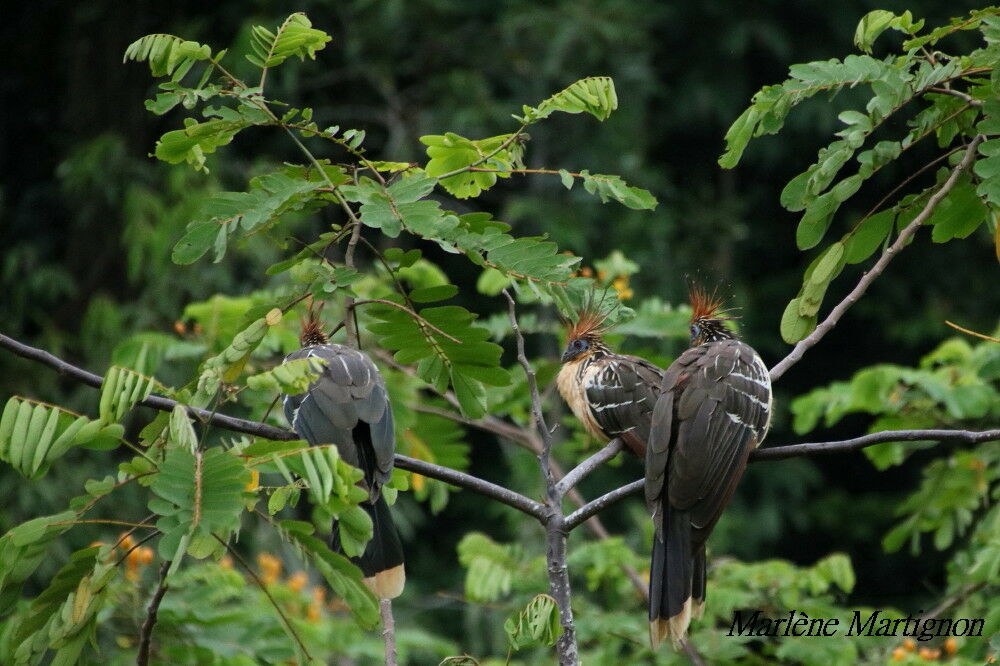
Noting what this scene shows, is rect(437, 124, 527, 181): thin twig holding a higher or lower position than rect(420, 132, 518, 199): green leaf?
higher

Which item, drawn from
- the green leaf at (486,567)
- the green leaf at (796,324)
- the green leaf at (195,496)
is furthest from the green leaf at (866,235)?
the green leaf at (486,567)

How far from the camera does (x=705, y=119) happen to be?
12.2 metres

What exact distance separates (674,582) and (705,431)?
478 millimetres

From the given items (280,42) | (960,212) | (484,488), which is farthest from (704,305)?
(280,42)

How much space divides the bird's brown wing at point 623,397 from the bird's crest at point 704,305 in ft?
1.07

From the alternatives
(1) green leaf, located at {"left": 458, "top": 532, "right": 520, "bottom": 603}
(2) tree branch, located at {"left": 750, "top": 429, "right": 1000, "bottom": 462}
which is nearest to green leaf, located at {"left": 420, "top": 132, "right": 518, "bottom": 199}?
(2) tree branch, located at {"left": 750, "top": 429, "right": 1000, "bottom": 462}

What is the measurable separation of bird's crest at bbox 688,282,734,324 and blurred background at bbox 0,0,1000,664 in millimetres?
4617

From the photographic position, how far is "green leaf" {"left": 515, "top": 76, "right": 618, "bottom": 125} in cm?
297

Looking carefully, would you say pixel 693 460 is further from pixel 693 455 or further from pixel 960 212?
pixel 960 212

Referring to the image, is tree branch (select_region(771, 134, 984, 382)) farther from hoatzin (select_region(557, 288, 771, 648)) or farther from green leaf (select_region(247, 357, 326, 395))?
green leaf (select_region(247, 357, 326, 395))

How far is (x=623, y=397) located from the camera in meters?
4.40

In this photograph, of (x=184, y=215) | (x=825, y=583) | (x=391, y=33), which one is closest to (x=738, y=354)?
(x=825, y=583)

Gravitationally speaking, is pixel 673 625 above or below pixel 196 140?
below

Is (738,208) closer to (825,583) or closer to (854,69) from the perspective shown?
(825,583)
